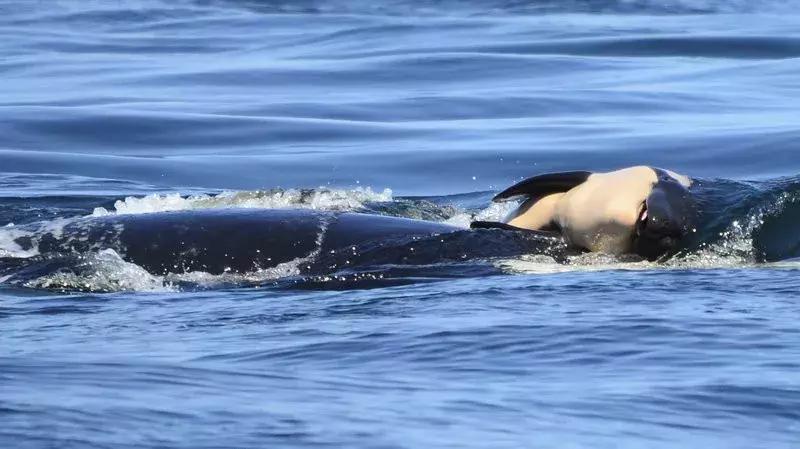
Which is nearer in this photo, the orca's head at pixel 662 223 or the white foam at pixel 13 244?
the orca's head at pixel 662 223

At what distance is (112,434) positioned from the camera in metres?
4.87

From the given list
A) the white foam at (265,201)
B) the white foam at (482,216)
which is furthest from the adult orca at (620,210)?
the white foam at (265,201)

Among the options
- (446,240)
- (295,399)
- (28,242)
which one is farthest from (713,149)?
(295,399)

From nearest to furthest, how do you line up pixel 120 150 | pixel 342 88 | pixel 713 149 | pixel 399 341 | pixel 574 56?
pixel 399 341, pixel 713 149, pixel 120 150, pixel 342 88, pixel 574 56

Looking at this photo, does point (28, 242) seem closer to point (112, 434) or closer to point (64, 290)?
point (64, 290)

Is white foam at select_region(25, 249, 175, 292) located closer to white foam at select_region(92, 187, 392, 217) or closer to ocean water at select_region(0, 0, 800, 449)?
ocean water at select_region(0, 0, 800, 449)

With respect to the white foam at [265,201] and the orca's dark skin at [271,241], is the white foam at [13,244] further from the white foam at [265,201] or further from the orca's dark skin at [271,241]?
the white foam at [265,201]

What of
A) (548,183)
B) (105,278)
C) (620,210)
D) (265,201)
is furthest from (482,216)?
(105,278)

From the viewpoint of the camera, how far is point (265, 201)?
10.4 meters

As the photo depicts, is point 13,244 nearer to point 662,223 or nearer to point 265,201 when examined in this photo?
point 265,201

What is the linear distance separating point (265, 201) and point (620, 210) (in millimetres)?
2765

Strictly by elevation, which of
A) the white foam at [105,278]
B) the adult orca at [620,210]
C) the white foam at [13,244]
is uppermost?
the adult orca at [620,210]

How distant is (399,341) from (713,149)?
30.1 ft

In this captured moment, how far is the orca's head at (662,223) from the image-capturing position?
8219mm
